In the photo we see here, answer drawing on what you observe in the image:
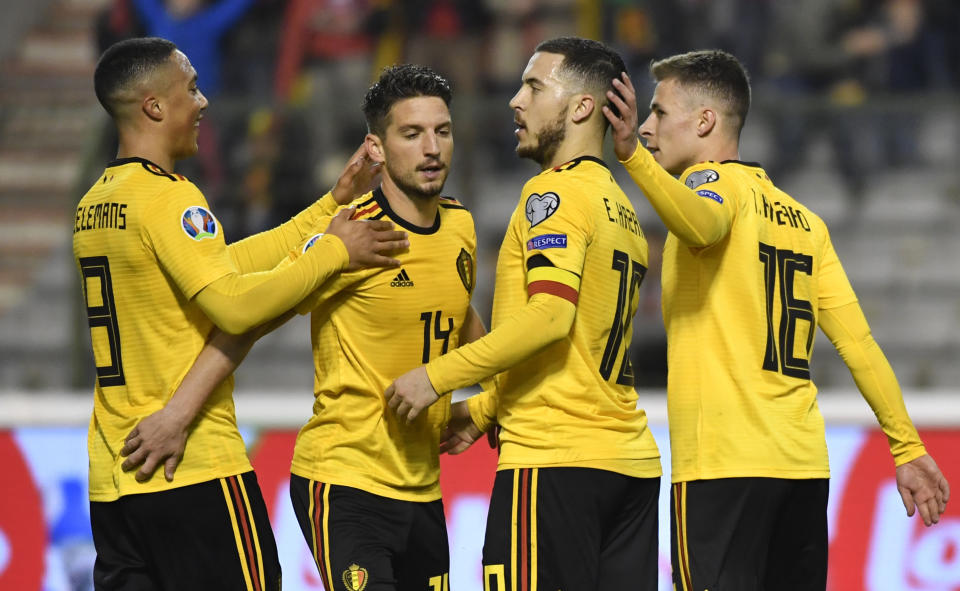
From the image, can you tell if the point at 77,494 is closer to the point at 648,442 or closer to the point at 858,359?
the point at 648,442

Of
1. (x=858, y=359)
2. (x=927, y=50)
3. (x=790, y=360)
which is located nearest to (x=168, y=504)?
(x=790, y=360)

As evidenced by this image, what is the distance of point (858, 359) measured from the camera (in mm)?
4398

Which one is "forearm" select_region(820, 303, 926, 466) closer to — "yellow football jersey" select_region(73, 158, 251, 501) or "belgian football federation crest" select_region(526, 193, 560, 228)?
"belgian football federation crest" select_region(526, 193, 560, 228)

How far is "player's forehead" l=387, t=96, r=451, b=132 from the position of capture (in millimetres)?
4152

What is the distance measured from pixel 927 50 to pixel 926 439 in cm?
378

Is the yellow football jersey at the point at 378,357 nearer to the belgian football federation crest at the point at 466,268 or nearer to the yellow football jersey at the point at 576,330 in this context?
the belgian football federation crest at the point at 466,268

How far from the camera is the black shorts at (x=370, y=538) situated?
A: 3887mm

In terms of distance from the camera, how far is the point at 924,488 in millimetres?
4348

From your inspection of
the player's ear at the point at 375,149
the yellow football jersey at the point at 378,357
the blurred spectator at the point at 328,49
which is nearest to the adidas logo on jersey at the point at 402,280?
the yellow football jersey at the point at 378,357

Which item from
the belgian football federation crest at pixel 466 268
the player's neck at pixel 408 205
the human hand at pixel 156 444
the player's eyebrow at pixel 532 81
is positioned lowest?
the human hand at pixel 156 444

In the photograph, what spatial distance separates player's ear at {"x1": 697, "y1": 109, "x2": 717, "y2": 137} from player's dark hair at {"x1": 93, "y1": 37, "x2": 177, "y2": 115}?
1.76 metres

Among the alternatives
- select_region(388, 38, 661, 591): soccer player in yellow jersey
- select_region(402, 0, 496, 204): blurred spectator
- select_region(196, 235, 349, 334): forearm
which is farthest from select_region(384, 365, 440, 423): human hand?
select_region(402, 0, 496, 204): blurred spectator

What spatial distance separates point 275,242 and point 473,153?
3022mm

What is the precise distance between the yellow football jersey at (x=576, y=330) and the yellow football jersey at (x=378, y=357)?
231mm
